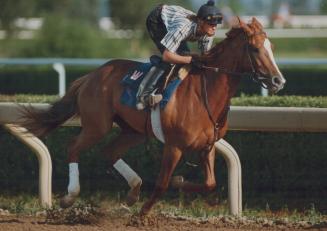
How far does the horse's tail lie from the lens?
7887 millimetres

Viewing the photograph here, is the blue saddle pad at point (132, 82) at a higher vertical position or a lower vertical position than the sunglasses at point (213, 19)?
lower

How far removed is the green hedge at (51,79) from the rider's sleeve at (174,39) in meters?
6.27

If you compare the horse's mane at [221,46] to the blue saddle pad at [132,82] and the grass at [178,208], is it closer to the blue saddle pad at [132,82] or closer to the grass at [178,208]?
the blue saddle pad at [132,82]

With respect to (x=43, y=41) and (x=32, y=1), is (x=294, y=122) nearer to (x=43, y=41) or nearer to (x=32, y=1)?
(x=43, y=41)

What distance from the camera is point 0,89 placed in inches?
605

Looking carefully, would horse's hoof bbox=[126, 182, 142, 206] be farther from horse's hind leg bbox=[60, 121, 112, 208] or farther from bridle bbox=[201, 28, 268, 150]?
bridle bbox=[201, 28, 268, 150]

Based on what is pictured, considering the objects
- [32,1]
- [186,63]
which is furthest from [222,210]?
[32,1]

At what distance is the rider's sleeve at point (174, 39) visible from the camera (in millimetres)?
7117

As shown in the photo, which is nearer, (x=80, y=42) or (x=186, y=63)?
(x=186, y=63)

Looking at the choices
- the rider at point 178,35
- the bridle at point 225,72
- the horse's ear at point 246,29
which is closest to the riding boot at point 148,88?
the rider at point 178,35

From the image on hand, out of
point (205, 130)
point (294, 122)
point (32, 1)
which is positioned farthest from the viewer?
point (32, 1)

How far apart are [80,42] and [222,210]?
17365 mm

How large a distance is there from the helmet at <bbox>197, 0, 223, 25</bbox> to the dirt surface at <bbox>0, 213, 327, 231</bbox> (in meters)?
1.43

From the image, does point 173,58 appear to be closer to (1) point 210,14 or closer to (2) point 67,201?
(1) point 210,14
